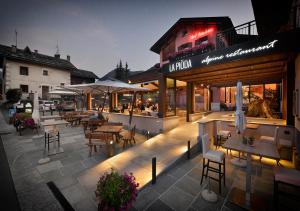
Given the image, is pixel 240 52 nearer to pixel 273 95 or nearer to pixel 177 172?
pixel 177 172

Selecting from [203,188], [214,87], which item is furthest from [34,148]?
[214,87]

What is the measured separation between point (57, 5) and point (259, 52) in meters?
12.7

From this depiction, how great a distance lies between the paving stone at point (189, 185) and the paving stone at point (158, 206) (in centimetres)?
78

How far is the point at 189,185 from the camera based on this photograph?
379cm

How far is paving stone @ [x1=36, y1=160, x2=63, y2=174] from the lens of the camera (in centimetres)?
448

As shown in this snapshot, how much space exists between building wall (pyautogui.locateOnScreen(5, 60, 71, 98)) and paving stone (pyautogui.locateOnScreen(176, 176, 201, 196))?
2448 centimetres

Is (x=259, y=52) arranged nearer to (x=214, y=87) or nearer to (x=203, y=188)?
(x=203, y=188)

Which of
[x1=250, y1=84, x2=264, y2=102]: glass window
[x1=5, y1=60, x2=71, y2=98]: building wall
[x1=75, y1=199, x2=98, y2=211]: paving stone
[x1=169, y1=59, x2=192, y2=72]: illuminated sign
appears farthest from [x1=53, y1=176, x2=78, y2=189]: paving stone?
[x1=5, y1=60, x2=71, y2=98]: building wall

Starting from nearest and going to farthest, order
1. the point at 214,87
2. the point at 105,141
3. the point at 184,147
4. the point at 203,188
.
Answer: the point at 203,188 < the point at 105,141 < the point at 184,147 < the point at 214,87

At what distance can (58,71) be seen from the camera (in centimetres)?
2280

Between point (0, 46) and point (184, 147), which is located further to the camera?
point (0, 46)

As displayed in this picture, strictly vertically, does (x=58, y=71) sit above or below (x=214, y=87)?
above

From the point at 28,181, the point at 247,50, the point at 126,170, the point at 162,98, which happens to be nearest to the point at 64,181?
the point at 28,181

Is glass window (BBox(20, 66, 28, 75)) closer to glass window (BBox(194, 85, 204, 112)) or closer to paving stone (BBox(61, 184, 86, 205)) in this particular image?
paving stone (BBox(61, 184, 86, 205))
